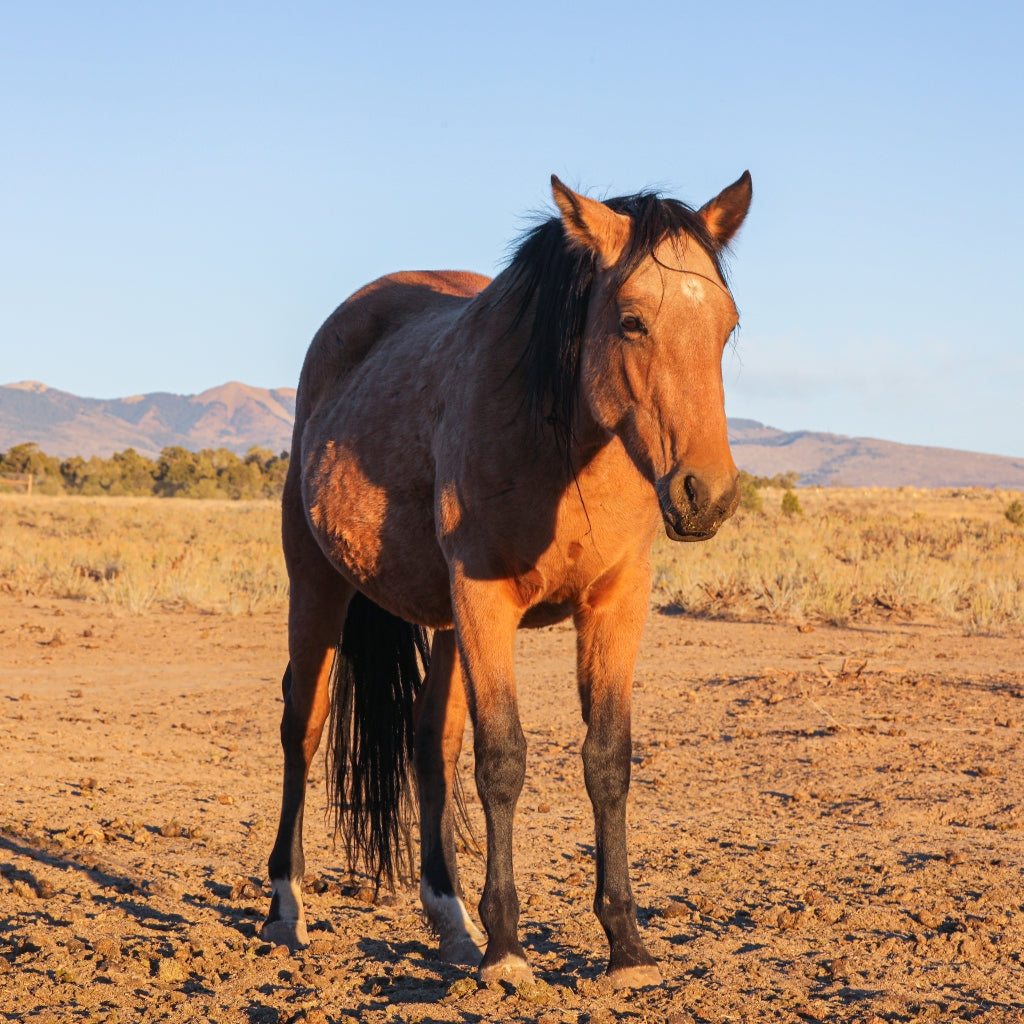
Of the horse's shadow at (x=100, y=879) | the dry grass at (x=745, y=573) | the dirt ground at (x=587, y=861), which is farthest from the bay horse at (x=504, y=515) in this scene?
the dry grass at (x=745, y=573)

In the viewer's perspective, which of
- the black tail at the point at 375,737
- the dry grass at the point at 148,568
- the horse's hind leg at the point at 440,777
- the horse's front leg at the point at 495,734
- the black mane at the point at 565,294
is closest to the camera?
the black mane at the point at 565,294

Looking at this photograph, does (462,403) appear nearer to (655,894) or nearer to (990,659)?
(655,894)

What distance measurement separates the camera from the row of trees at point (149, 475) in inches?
2157

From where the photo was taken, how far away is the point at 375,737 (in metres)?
5.29

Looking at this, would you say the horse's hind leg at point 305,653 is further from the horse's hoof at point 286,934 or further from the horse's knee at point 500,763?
the horse's knee at point 500,763

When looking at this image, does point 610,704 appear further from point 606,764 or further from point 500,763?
point 500,763

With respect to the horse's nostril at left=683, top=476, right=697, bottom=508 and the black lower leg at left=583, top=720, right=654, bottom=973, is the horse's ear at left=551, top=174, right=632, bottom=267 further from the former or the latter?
the black lower leg at left=583, top=720, right=654, bottom=973

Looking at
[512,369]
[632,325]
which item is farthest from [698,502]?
[512,369]

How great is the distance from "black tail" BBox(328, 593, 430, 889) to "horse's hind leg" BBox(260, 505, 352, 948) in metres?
0.13

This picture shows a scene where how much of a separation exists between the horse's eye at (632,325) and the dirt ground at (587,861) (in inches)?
80.2

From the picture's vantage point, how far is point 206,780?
699 centimetres

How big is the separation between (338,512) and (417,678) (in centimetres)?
107

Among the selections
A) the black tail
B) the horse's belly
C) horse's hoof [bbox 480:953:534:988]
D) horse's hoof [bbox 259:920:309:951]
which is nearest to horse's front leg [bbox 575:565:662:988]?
horse's hoof [bbox 480:953:534:988]

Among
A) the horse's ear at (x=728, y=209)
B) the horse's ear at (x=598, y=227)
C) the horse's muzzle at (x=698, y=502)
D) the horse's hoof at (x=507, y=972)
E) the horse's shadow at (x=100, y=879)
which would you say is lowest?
the horse's shadow at (x=100, y=879)
